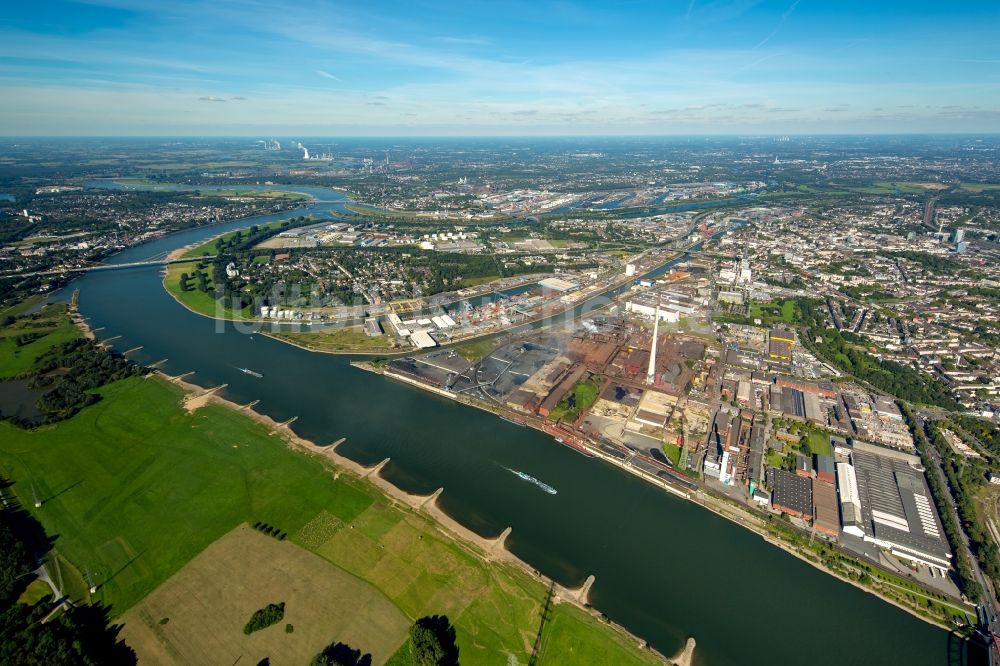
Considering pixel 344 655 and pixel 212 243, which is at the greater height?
pixel 212 243

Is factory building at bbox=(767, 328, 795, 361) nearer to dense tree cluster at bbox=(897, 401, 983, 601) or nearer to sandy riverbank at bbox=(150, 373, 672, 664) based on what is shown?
dense tree cluster at bbox=(897, 401, 983, 601)

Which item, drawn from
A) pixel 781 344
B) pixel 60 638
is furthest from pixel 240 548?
pixel 781 344

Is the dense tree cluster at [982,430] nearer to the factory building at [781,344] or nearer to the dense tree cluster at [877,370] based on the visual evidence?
the dense tree cluster at [877,370]

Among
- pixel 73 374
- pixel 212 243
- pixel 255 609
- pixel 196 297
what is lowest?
pixel 255 609

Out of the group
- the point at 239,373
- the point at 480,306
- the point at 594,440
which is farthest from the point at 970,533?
the point at 239,373

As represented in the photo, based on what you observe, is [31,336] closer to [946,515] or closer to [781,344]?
[781,344]

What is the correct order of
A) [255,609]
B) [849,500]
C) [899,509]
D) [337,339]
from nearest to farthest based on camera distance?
[255,609] < [899,509] < [849,500] < [337,339]

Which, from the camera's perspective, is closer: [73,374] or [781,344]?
[73,374]
